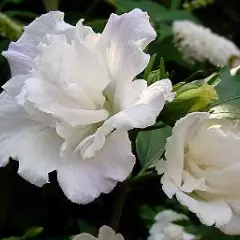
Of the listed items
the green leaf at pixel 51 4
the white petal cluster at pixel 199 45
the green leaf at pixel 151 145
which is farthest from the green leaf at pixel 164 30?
the green leaf at pixel 151 145

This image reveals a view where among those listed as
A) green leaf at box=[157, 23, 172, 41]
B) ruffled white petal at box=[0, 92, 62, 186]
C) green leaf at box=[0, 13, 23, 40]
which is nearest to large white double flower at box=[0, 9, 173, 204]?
ruffled white petal at box=[0, 92, 62, 186]

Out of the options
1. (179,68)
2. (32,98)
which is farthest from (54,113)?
(179,68)

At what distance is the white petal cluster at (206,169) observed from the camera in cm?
35

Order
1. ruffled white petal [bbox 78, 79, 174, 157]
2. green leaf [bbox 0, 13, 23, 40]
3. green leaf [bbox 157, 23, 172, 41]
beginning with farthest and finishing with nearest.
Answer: green leaf [bbox 157, 23, 172, 41]
green leaf [bbox 0, 13, 23, 40]
ruffled white petal [bbox 78, 79, 174, 157]

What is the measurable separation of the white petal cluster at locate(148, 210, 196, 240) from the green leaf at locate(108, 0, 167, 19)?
0.20m

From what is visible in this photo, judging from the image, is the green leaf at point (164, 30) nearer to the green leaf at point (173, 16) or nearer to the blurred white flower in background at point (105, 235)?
the green leaf at point (173, 16)

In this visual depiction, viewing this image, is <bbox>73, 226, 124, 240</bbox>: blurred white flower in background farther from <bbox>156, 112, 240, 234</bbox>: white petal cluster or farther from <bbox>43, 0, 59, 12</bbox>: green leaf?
<bbox>43, 0, 59, 12</bbox>: green leaf

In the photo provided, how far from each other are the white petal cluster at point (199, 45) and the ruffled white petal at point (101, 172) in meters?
0.38

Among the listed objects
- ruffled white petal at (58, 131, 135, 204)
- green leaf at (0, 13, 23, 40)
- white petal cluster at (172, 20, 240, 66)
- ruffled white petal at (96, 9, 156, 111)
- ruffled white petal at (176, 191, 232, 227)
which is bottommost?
white petal cluster at (172, 20, 240, 66)

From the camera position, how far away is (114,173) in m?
0.34

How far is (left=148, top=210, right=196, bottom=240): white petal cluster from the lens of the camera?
0.56 metres

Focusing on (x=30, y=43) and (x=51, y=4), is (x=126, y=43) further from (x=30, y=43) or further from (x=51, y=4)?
(x=51, y=4)

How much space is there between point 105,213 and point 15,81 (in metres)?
0.28

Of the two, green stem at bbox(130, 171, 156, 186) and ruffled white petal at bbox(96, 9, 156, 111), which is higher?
ruffled white petal at bbox(96, 9, 156, 111)
